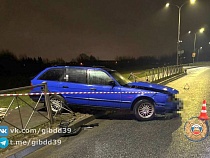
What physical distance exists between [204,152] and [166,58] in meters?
92.4

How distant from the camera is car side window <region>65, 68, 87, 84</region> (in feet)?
22.0

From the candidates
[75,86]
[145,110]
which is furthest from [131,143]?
[75,86]

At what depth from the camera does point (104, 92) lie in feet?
20.9

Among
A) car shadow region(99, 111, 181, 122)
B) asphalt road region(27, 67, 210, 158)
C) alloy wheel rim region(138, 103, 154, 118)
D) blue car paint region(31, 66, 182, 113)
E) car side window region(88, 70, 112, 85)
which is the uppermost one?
car side window region(88, 70, 112, 85)

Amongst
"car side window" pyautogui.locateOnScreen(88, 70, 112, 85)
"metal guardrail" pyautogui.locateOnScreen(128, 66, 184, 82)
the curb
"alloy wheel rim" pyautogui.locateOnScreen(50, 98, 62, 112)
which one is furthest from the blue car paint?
"metal guardrail" pyautogui.locateOnScreen(128, 66, 184, 82)

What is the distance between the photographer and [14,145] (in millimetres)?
4273

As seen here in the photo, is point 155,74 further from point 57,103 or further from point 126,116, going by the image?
point 57,103

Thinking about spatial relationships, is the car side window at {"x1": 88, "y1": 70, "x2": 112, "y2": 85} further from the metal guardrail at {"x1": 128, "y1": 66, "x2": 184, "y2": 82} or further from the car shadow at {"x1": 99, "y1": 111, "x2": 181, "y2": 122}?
the metal guardrail at {"x1": 128, "y1": 66, "x2": 184, "y2": 82}

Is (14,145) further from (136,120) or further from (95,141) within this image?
(136,120)

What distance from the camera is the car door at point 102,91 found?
6.33 m

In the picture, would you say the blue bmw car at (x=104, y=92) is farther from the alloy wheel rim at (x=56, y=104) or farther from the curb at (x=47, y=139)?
the curb at (x=47, y=139)

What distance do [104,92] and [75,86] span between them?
40.5 inches

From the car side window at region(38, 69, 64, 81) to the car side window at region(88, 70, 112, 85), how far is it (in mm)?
1097

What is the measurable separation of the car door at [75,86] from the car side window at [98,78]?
21 cm
